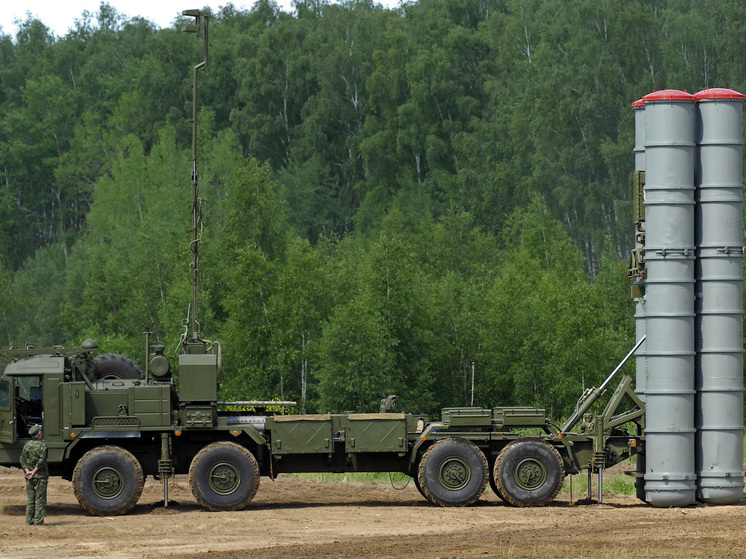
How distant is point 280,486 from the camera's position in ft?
77.3

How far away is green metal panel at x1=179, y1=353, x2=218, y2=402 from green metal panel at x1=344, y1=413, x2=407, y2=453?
224cm

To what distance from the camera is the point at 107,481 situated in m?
18.9

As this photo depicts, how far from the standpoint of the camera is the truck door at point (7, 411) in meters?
18.9

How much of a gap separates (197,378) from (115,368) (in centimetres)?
225

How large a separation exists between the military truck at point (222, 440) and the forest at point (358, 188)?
17.1m

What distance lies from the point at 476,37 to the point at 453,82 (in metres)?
3.53

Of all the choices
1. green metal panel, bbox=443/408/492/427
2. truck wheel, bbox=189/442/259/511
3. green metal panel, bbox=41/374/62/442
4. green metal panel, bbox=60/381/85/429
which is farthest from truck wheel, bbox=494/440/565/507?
green metal panel, bbox=41/374/62/442

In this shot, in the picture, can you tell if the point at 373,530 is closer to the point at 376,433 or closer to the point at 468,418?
the point at 376,433

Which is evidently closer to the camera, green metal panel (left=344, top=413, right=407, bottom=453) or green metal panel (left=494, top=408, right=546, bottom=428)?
green metal panel (left=344, top=413, right=407, bottom=453)

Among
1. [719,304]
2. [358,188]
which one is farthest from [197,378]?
[358,188]

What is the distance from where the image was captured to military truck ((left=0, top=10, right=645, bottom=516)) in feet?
62.4

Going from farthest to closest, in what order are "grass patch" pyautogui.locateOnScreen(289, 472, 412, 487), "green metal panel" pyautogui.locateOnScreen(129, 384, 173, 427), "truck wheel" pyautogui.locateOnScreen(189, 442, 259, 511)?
"grass patch" pyautogui.locateOnScreen(289, 472, 412, 487) < "green metal panel" pyautogui.locateOnScreen(129, 384, 173, 427) < "truck wheel" pyautogui.locateOnScreen(189, 442, 259, 511)

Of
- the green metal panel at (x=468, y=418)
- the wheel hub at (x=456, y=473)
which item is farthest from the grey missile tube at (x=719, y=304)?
the wheel hub at (x=456, y=473)

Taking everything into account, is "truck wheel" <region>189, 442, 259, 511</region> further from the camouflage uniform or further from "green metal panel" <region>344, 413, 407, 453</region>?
the camouflage uniform
